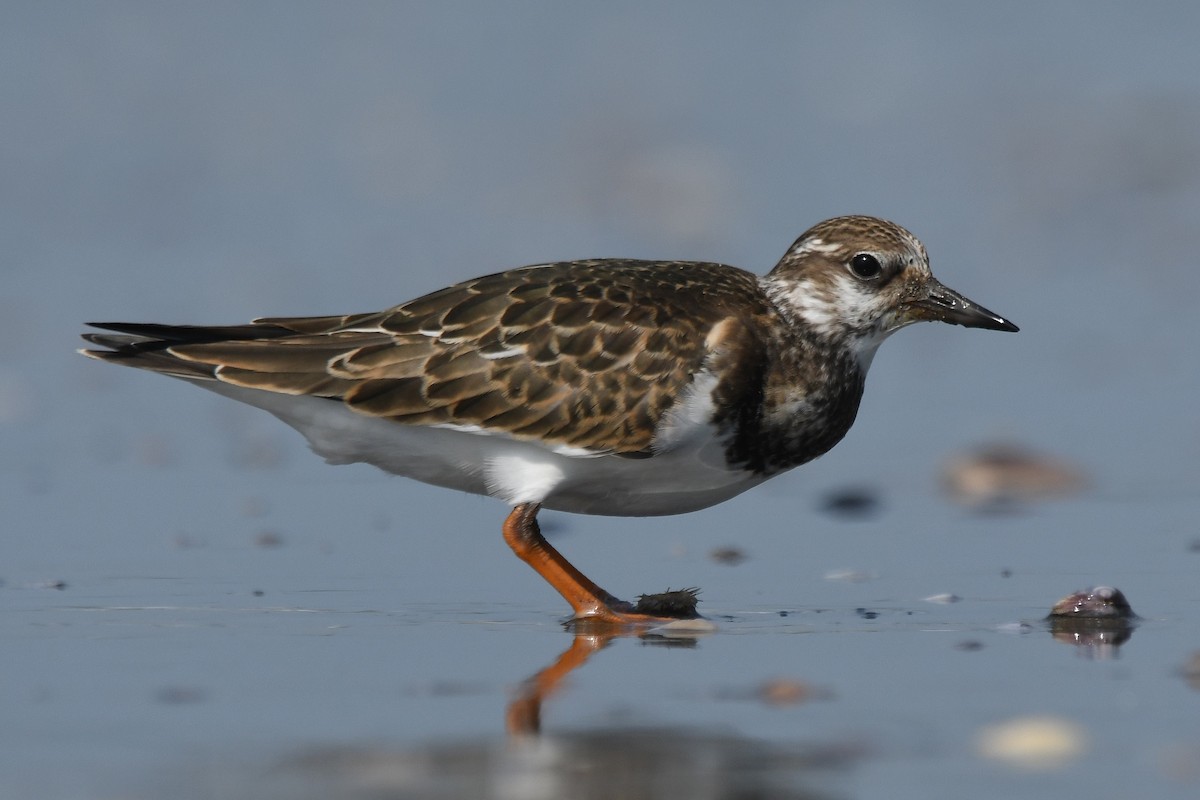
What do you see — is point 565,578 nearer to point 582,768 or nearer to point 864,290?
point 864,290

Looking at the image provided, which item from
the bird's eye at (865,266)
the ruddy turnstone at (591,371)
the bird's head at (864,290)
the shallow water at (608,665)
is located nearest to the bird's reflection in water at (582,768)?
the shallow water at (608,665)

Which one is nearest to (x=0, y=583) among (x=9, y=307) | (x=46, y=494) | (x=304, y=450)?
(x=46, y=494)

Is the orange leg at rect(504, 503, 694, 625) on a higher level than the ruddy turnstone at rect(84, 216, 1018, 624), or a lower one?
lower

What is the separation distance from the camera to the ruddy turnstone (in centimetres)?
555

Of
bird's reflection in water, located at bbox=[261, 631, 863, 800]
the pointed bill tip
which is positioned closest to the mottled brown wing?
the pointed bill tip

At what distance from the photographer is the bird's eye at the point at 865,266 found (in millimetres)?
5945

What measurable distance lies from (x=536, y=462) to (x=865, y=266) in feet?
4.14

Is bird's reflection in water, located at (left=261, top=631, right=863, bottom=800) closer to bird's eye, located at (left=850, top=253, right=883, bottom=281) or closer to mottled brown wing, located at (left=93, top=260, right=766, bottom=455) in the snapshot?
mottled brown wing, located at (left=93, top=260, right=766, bottom=455)

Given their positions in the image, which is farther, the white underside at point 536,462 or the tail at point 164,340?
the tail at point 164,340

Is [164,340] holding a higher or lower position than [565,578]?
higher

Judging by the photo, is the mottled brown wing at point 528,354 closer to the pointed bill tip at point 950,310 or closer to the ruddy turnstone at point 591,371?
the ruddy turnstone at point 591,371

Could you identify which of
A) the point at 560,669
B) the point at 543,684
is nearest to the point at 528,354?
the point at 560,669

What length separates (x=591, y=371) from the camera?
5.62m

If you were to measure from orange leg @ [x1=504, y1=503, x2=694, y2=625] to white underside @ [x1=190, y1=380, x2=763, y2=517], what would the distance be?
0.08 metres
